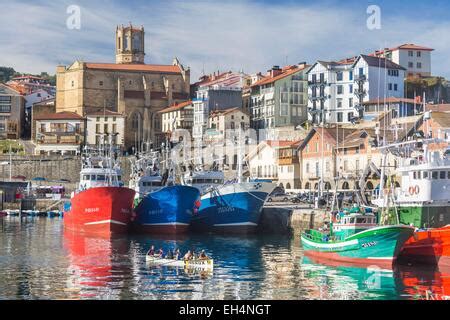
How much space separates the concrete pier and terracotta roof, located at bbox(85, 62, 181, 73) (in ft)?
256

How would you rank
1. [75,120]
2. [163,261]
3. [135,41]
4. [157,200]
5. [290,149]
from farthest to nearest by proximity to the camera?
[135,41], [75,120], [290,149], [157,200], [163,261]

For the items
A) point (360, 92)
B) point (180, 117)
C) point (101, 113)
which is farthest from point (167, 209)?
point (101, 113)

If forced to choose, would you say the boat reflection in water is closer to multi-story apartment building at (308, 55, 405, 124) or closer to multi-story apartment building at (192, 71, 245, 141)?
multi-story apartment building at (308, 55, 405, 124)

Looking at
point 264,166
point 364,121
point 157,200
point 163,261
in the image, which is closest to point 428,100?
point 364,121

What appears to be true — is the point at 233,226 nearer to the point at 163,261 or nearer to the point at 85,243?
the point at 85,243

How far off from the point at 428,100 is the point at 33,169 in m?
52.9

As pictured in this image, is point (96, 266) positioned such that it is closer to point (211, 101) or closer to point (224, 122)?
point (224, 122)

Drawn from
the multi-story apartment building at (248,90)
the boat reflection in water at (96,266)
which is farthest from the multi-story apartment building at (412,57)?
the boat reflection in water at (96,266)

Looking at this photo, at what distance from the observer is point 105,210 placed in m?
56.7

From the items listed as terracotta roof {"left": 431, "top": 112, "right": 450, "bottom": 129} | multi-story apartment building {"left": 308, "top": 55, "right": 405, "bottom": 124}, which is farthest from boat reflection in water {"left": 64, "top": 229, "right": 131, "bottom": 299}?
multi-story apartment building {"left": 308, "top": 55, "right": 405, "bottom": 124}

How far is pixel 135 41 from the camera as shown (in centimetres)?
14812

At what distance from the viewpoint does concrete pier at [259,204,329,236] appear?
54.1 m

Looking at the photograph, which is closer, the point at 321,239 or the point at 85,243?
the point at 321,239

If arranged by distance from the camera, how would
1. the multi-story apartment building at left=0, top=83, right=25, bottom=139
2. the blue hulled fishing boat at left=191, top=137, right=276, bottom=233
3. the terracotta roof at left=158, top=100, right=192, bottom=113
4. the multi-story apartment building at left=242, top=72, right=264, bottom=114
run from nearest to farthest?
the blue hulled fishing boat at left=191, top=137, right=276, bottom=233, the multi-story apartment building at left=242, top=72, right=264, bottom=114, the terracotta roof at left=158, top=100, right=192, bottom=113, the multi-story apartment building at left=0, top=83, right=25, bottom=139
